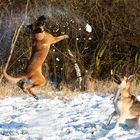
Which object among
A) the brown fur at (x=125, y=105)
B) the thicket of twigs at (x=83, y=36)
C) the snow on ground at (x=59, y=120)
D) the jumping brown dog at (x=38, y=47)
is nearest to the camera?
the jumping brown dog at (x=38, y=47)

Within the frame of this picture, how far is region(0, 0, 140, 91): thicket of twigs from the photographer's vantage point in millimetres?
17859

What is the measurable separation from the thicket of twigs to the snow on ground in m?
4.14

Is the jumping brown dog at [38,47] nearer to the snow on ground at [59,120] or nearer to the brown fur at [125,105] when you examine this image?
the snow on ground at [59,120]

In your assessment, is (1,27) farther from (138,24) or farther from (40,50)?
(40,50)

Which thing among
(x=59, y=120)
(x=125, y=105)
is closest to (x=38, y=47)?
(x=125, y=105)

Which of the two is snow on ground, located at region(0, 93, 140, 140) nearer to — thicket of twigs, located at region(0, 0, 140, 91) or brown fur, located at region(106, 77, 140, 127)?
brown fur, located at region(106, 77, 140, 127)

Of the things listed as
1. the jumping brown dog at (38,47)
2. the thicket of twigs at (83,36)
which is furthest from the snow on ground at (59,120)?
the thicket of twigs at (83,36)

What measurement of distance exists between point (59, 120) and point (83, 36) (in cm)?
896

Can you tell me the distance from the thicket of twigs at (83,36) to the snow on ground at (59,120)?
4142 mm

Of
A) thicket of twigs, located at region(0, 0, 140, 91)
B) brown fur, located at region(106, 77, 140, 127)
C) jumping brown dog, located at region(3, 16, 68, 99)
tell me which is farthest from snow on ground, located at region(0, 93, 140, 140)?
thicket of twigs, located at region(0, 0, 140, 91)

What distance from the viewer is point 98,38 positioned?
19266mm

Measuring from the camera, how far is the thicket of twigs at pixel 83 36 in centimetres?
1786

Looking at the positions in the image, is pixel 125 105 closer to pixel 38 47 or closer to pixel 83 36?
pixel 38 47

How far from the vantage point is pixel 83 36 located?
63.6 ft
